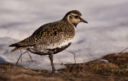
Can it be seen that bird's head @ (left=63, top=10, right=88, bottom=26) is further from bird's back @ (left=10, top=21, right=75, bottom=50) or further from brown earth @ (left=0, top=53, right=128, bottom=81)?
brown earth @ (left=0, top=53, right=128, bottom=81)

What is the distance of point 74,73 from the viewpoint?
1026 centimetres

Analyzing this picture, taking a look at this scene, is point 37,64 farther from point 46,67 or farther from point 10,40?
point 10,40

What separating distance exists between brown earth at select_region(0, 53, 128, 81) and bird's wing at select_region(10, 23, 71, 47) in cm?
64

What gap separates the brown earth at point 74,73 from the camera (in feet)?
28.4

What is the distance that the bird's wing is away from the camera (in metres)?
10.2

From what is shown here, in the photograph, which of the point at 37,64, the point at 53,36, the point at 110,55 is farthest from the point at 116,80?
the point at 110,55

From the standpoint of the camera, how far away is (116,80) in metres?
9.83

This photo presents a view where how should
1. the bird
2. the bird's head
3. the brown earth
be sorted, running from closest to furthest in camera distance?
the brown earth
the bird
the bird's head

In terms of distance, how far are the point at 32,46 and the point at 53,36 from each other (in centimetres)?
59

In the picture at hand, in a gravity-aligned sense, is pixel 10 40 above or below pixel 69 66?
above

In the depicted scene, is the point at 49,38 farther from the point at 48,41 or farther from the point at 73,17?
the point at 73,17

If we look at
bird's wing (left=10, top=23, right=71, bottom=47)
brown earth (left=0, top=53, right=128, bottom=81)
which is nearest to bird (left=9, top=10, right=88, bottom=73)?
bird's wing (left=10, top=23, right=71, bottom=47)

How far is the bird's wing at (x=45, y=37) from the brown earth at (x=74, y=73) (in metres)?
0.64

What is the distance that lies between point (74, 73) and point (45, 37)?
1.15 m
